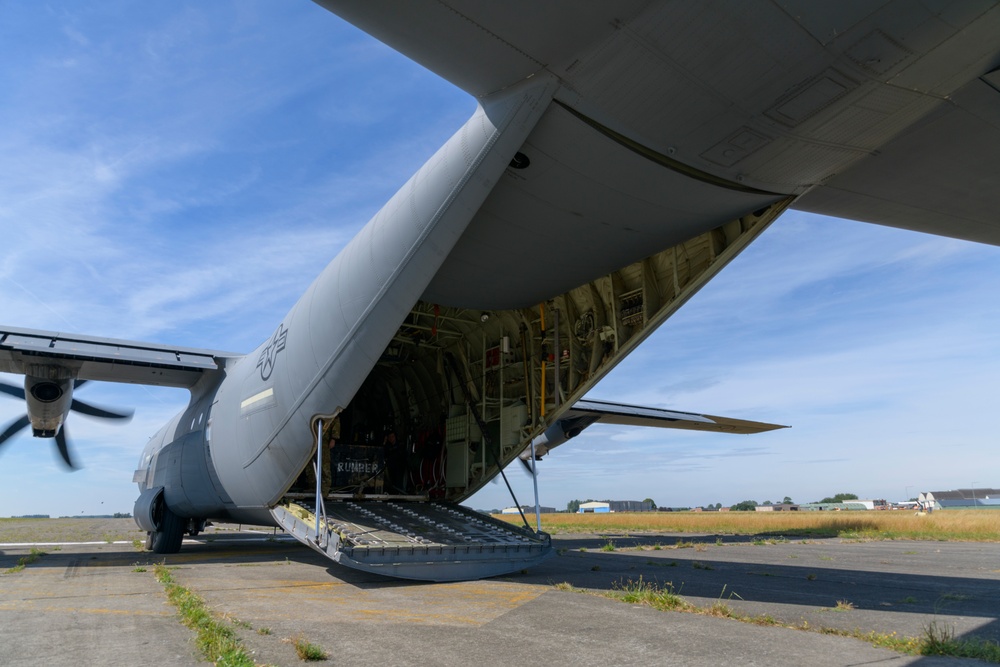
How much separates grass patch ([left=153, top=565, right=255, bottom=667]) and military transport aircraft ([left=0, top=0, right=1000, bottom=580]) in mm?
1936

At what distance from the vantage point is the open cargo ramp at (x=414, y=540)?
28.8 ft

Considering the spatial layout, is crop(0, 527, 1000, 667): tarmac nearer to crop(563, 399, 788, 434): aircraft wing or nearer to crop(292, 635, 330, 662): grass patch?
crop(292, 635, 330, 662): grass patch

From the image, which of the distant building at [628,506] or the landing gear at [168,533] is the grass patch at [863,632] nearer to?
the landing gear at [168,533]

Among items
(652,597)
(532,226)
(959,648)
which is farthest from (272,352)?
(959,648)

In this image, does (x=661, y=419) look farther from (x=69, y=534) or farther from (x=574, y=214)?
(x=69, y=534)

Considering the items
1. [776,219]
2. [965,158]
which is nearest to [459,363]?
[776,219]

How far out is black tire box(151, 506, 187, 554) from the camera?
50.8 feet

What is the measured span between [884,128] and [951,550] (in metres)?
14.9

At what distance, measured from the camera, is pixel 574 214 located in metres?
8.40

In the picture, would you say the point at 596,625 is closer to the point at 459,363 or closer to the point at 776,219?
the point at 776,219

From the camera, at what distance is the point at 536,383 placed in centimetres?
1195

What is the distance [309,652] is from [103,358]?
12.4 m

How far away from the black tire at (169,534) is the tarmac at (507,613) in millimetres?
3069

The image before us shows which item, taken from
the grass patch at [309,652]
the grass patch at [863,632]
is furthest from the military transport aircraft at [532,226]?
the grass patch at [309,652]
